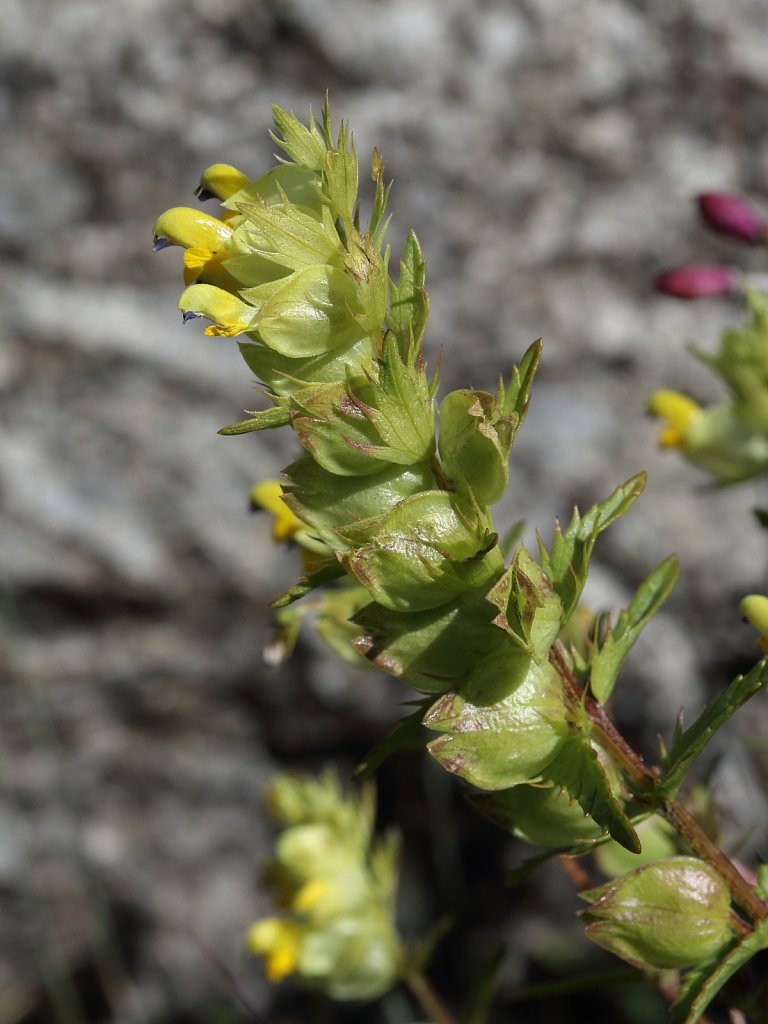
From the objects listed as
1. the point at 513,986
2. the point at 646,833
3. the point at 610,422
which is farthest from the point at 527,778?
the point at 513,986

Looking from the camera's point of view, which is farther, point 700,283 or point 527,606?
point 700,283

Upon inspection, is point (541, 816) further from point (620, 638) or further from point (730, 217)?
point (730, 217)

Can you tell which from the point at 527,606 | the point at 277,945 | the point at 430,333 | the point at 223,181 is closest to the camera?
the point at 527,606

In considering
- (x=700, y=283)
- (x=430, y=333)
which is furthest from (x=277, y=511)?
(x=430, y=333)

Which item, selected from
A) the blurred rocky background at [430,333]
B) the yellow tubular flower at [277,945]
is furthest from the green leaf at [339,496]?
the blurred rocky background at [430,333]

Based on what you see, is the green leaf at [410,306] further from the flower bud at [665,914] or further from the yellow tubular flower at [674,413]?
the yellow tubular flower at [674,413]

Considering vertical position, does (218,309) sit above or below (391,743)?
above

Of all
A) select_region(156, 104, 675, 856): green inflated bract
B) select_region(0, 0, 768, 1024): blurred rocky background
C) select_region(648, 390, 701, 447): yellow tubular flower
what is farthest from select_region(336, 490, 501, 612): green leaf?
select_region(0, 0, 768, 1024): blurred rocky background

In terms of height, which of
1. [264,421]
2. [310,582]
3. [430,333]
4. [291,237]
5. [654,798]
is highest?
[291,237]
